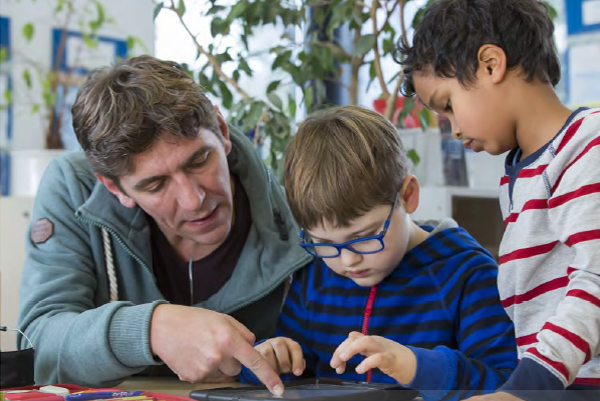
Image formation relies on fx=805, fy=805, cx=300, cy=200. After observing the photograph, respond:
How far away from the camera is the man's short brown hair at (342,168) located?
1198mm

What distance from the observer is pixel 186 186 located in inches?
57.0

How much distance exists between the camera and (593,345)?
0.92 metres

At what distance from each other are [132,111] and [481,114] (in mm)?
612

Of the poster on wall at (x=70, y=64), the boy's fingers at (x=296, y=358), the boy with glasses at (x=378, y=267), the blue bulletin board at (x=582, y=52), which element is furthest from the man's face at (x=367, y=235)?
the poster on wall at (x=70, y=64)

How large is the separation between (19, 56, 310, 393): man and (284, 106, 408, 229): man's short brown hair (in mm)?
231

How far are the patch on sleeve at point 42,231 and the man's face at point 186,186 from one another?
0.49 feet

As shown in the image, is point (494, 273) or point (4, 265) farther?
point (4, 265)

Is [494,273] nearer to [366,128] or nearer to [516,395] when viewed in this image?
[366,128]

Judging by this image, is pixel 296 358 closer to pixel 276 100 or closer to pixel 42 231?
pixel 42 231

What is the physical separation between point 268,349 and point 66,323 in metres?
0.35

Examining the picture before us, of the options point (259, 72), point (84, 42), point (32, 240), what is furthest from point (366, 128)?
point (84, 42)

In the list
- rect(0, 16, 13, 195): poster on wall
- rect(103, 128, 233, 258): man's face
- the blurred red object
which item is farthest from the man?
rect(0, 16, 13, 195): poster on wall

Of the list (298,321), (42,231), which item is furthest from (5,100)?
(298,321)

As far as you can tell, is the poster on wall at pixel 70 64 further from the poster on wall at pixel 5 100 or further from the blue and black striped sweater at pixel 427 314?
the blue and black striped sweater at pixel 427 314
